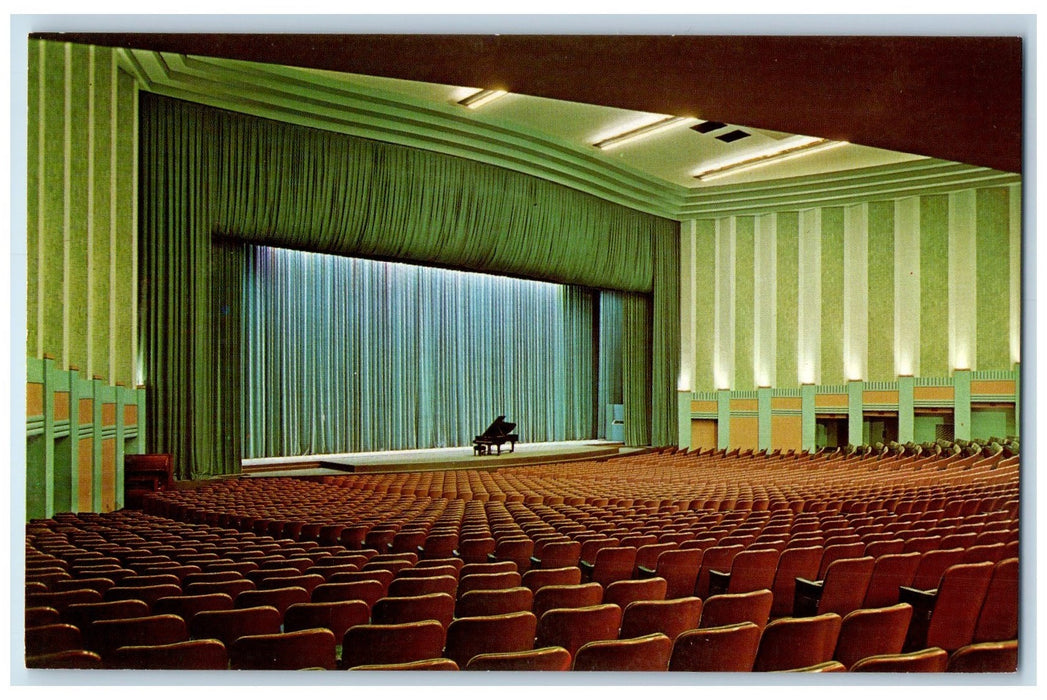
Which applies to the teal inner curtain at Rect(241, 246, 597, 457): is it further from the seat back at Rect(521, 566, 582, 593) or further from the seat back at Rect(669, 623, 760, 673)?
the seat back at Rect(669, 623, 760, 673)

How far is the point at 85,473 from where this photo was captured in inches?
295

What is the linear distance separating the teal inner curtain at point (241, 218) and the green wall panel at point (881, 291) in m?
7.04

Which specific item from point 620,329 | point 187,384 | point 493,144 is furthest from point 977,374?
point 187,384

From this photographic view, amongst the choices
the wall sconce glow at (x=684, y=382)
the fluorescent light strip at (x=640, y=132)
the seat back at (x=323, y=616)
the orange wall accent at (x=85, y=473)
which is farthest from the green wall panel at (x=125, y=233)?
the wall sconce glow at (x=684, y=382)

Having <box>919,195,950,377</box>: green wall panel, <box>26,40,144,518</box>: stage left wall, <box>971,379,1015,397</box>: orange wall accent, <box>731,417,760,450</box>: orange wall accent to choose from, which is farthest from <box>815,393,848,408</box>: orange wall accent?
<box>26,40,144,518</box>: stage left wall

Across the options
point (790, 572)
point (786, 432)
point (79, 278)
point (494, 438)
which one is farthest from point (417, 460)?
point (790, 572)

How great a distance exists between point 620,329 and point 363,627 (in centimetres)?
1627

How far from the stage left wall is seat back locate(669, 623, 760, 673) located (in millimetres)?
4028

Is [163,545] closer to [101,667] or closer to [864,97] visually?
[101,667]

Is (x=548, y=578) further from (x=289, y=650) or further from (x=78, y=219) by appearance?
(x=78, y=219)

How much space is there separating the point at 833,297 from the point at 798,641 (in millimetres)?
15163

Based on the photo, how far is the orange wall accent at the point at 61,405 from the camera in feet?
21.4

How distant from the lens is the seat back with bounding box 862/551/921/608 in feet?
11.5

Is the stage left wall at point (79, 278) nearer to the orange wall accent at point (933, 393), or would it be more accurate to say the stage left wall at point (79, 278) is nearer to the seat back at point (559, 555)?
the seat back at point (559, 555)
